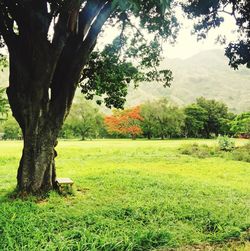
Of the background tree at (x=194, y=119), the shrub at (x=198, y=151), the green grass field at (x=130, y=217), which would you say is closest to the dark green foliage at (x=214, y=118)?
the background tree at (x=194, y=119)

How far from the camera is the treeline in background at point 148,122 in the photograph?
71.4 metres

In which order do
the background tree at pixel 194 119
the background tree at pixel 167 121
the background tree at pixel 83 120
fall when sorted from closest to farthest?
1. the background tree at pixel 83 120
2. the background tree at pixel 167 121
3. the background tree at pixel 194 119

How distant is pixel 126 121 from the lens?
71.9 meters

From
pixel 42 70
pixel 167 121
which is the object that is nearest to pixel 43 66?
pixel 42 70

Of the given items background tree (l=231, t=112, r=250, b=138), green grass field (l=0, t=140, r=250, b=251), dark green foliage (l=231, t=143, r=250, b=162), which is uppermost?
background tree (l=231, t=112, r=250, b=138)

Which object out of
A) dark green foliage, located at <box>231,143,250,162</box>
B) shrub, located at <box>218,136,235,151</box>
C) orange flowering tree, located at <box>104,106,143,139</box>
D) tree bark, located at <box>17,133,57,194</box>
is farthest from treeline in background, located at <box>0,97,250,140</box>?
tree bark, located at <box>17,133,57,194</box>

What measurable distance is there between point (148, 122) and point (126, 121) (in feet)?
15.0

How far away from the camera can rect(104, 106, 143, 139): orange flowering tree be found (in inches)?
2790

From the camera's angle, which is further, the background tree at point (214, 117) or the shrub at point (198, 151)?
the background tree at point (214, 117)

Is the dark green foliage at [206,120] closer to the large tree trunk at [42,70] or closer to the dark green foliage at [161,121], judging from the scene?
the dark green foliage at [161,121]

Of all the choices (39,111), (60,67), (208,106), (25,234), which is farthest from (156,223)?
(208,106)

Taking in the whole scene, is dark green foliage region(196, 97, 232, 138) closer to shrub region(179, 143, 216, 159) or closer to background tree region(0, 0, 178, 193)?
shrub region(179, 143, 216, 159)

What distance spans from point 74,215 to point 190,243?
119 inches

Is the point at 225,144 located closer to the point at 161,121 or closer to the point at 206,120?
the point at 161,121
